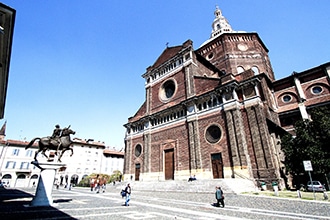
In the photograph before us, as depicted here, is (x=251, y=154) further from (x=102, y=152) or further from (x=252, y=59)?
(x=102, y=152)

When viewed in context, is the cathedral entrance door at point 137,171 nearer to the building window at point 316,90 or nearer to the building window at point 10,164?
the building window at point 316,90

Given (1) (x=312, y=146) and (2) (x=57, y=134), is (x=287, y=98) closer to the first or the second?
(1) (x=312, y=146)

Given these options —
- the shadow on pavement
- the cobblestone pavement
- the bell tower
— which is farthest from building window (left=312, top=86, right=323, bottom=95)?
the shadow on pavement

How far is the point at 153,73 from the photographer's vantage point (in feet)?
107

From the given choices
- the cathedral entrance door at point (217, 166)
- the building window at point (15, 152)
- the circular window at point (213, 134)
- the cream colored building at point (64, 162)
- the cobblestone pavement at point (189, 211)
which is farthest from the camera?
the building window at point (15, 152)

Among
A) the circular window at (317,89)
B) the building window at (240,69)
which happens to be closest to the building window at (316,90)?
the circular window at (317,89)

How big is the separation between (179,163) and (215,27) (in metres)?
36.7

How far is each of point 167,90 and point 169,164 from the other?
11916 mm

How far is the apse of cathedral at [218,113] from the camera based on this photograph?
17828mm

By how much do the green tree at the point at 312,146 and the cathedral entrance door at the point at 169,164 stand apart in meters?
12.7

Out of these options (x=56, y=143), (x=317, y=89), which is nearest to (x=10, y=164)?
(x=56, y=143)

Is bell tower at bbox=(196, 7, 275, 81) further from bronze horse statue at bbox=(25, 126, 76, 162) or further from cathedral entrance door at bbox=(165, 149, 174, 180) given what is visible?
bronze horse statue at bbox=(25, 126, 76, 162)

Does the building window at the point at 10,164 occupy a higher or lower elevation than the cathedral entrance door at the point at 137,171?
higher

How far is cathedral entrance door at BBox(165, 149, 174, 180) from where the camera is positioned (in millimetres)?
23703
